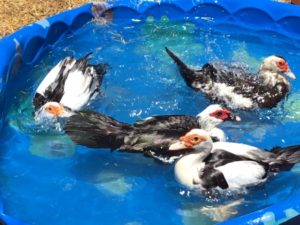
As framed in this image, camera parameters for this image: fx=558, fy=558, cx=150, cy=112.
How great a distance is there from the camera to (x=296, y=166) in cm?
285

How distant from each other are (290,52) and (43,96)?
194 centimetres

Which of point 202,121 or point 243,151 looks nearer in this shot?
point 243,151

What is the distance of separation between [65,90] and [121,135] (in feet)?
1.89

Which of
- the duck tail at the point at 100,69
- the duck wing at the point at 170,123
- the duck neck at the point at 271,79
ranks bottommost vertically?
the duck tail at the point at 100,69

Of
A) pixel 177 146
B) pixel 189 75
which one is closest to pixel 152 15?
pixel 189 75

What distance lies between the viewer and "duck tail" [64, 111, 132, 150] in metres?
2.76

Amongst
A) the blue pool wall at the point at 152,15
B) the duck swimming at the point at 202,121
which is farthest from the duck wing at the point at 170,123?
the blue pool wall at the point at 152,15

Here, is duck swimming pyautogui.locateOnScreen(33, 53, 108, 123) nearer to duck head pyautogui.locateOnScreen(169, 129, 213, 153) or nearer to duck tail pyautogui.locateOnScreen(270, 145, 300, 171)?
duck head pyautogui.locateOnScreen(169, 129, 213, 153)

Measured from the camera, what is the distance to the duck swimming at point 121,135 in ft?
9.05

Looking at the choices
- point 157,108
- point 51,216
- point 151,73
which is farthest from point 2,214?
point 151,73

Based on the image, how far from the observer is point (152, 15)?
15.3ft

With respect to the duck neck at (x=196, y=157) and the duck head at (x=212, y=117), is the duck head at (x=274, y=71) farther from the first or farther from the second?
the duck neck at (x=196, y=157)

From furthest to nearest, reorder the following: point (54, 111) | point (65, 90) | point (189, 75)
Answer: point (189, 75) → point (65, 90) → point (54, 111)

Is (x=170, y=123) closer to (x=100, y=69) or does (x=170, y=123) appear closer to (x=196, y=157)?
(x=196, y=157)
